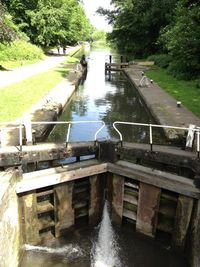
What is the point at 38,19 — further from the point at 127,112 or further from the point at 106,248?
the point at 106,248

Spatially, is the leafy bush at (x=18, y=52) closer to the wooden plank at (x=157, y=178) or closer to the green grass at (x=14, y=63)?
the green grass at (x=14, y=63)

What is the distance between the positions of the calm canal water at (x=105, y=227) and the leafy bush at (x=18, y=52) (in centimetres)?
795

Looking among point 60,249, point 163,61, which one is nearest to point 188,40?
point 163,61

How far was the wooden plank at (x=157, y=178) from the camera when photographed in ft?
22.5

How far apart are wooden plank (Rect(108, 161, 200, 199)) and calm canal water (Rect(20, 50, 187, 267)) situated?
1.55m

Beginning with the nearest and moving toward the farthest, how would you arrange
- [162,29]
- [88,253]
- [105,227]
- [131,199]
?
1. [88,253]
2. [131,199]
3. [105,227]
4. [162,29]

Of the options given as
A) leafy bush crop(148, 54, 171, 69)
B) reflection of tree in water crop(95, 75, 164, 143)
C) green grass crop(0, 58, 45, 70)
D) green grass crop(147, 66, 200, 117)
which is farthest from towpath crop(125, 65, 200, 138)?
leafy bush crop(148, 54, 171, 69)

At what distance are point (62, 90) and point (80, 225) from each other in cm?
1221

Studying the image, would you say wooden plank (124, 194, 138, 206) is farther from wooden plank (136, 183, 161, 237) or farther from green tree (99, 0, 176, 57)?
green tree (99, 0, 176, 57)

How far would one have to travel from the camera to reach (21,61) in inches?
1193

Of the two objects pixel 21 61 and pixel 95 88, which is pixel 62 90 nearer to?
pixel 95 88

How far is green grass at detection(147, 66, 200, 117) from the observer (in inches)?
623

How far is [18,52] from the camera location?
101 feet

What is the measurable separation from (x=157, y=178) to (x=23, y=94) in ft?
35.1
